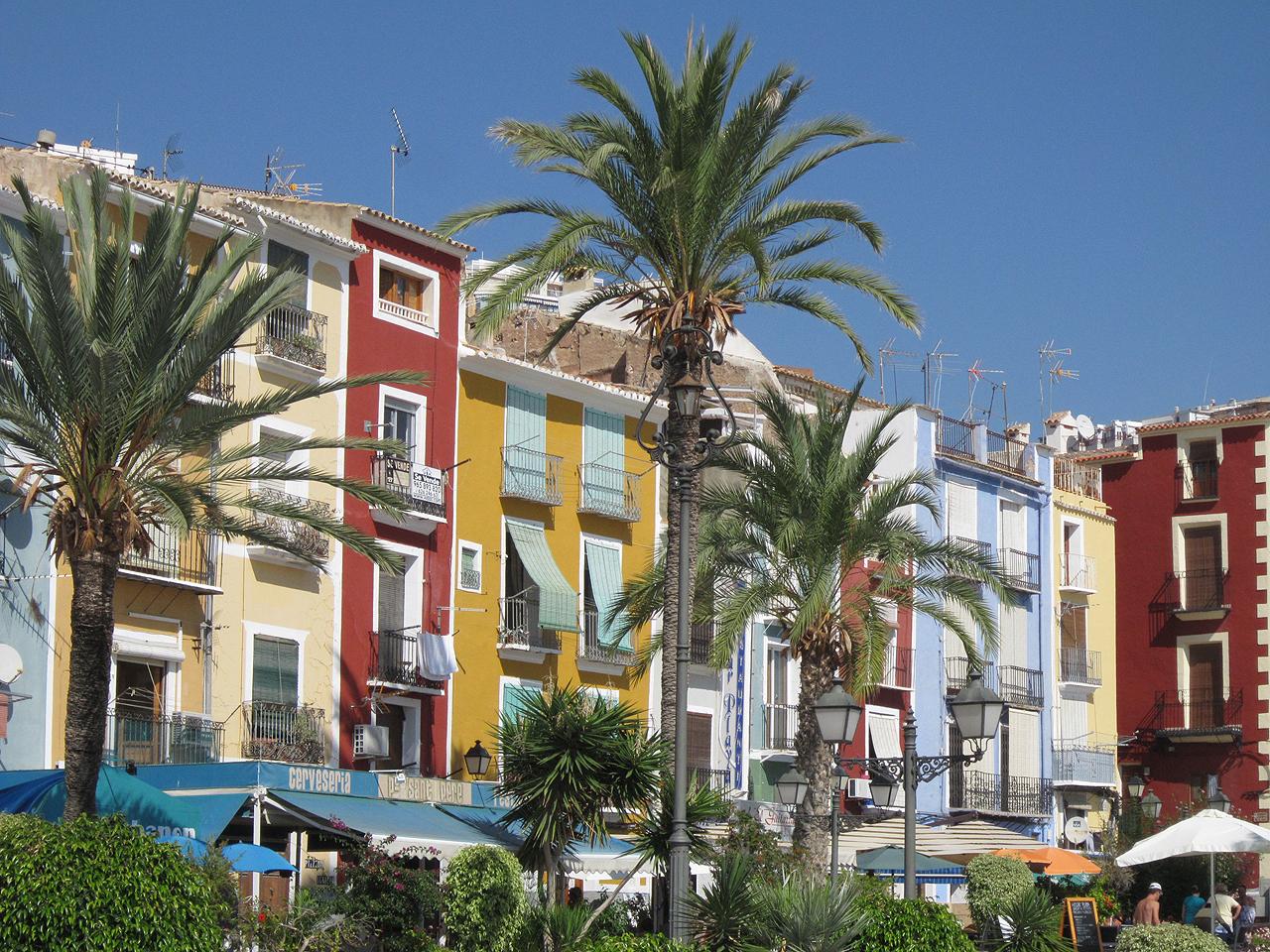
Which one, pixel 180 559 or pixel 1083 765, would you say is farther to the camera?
pixel 1083 765

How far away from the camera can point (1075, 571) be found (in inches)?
2036

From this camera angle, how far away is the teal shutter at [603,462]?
128ft

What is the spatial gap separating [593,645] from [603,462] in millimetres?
3746

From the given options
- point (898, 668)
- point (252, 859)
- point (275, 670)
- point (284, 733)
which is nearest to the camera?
point (252, 859)

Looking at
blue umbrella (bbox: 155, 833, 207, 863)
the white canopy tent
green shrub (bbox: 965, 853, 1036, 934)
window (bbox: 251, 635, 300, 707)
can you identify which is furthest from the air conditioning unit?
the white canopy tent

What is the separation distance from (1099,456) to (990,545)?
26.7 feet

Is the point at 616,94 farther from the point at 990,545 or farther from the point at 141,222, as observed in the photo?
the point at 990,545

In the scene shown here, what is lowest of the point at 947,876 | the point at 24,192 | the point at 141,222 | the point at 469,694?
the point at 947,876

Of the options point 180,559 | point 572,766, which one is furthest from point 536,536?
point 572,766

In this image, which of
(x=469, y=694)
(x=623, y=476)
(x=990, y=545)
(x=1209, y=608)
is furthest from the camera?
(x=1209, y=608)

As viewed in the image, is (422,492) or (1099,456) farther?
(1099,456)

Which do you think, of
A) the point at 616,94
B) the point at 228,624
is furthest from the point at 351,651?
the point at 616,94

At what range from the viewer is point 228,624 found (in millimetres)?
31516

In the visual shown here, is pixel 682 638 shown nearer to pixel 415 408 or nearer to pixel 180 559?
pixel 180 559
